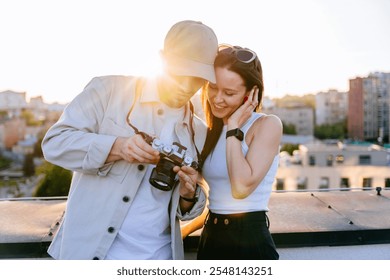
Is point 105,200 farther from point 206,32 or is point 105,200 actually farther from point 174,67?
point 206,32

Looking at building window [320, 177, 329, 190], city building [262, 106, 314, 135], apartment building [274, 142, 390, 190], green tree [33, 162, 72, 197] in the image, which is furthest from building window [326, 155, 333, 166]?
city building [262, 106, 314, 135]

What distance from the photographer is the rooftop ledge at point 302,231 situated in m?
1.28

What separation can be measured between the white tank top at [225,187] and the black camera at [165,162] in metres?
0.19

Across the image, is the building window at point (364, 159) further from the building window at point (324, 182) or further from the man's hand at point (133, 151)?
the man's hand at point (133, 151)

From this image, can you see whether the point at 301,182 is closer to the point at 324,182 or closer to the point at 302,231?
the point at 324,182

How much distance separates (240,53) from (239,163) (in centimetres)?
29

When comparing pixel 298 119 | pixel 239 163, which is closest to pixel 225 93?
pixel 239 163

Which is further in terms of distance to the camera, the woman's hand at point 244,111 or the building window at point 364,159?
the building window at point 364,159

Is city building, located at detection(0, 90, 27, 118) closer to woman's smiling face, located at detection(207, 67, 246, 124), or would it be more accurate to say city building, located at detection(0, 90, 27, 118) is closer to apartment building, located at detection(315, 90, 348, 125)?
apartment building, located at detection(315, 90, 348, 125)

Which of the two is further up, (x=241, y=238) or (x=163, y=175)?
(x=163, y=175)

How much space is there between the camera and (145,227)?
1057 millimetres

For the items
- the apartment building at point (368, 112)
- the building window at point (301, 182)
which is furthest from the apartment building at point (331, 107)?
the building window at point (301, 182)

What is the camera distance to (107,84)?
106 cm
